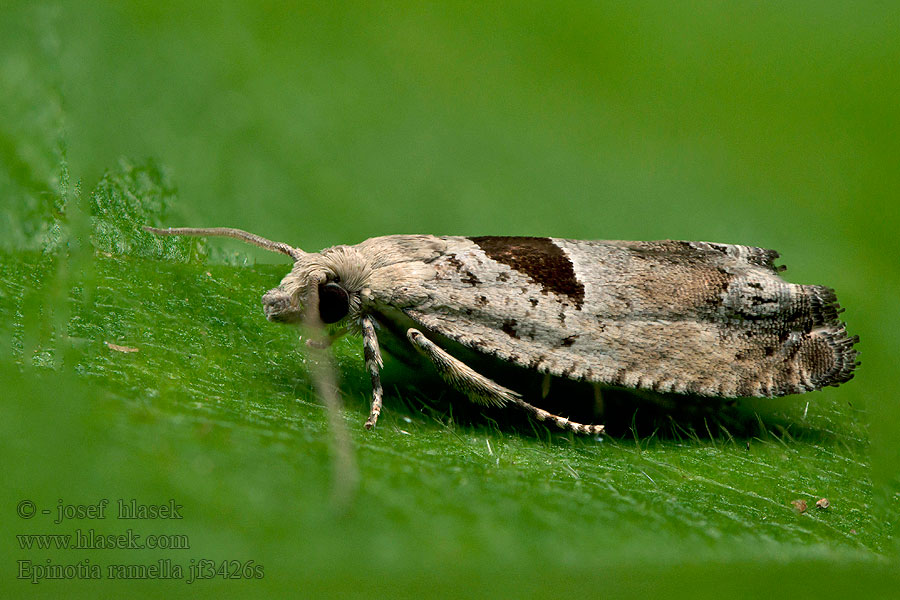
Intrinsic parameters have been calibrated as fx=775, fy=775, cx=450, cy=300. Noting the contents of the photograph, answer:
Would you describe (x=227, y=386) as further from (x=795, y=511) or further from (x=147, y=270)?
(x=795, y=511)

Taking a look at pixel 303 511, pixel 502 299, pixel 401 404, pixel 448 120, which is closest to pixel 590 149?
pixel 448 120

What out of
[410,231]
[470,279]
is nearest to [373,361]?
[470,279]

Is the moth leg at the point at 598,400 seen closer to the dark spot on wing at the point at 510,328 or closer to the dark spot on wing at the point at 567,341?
the dark spot on wing at the point at 567,341

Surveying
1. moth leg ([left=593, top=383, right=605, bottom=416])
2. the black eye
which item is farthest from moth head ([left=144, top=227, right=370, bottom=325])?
moth leg ([left=593, top=383, right=605, bottom=416])

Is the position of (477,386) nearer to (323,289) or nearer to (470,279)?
(470,279)

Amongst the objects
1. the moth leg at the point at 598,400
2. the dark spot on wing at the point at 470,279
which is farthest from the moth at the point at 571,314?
the moth leg at the point at 598,400

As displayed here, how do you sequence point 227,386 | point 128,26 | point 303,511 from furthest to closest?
1. point 128,26
2. point 227,386
3. point 303,511

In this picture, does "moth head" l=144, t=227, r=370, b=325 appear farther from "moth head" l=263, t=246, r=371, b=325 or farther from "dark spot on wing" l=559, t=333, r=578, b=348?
"dark spot on wing" l=559, t=333, r=578, b=348
